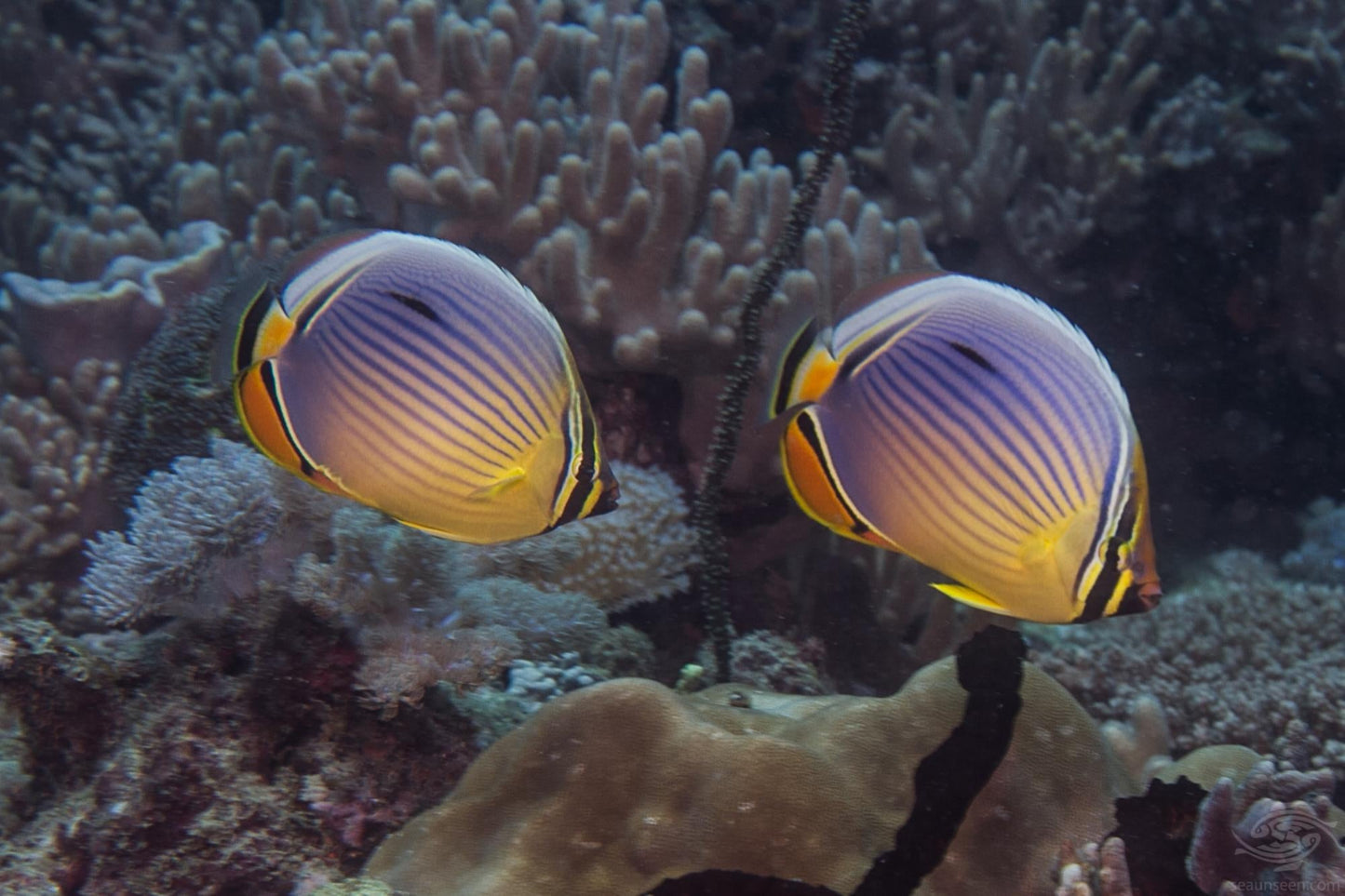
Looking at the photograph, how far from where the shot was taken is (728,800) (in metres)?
1.88

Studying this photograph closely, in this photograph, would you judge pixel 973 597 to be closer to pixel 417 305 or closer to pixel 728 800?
pixel 728 800

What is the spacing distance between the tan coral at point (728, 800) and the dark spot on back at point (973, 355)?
3.22 ft

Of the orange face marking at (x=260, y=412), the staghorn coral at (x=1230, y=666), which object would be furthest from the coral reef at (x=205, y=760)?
the staghorn coral at (x=1230, y=666)

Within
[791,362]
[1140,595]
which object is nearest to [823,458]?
[791,362]

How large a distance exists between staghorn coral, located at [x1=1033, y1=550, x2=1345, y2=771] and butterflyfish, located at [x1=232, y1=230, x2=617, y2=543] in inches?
116

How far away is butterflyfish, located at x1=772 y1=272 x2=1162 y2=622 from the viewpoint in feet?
4.51

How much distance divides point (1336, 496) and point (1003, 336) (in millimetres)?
6025

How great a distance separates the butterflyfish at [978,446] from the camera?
1.38 meters

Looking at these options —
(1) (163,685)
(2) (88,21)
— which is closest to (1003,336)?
(1) (163,685)

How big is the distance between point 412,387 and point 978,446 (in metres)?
0.95

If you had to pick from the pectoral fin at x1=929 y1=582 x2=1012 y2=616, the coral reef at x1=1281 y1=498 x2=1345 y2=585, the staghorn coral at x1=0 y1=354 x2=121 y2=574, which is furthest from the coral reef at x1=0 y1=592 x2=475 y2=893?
the coral reef at x1=1281 y1=498 x2=1345 y2=585

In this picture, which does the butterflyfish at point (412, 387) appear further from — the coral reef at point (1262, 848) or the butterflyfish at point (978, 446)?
the coral reef at point (1262, 848)

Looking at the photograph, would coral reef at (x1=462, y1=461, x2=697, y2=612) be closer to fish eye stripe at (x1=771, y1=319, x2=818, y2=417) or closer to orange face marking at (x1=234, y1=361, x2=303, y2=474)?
orange face marking at (x1=234, y1=361, x2=303, y2=474)

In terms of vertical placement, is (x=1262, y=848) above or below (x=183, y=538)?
above
